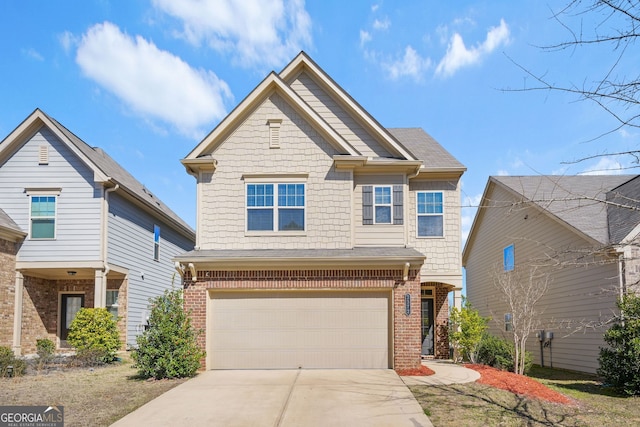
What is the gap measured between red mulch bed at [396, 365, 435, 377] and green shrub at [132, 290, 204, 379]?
16.5 ft

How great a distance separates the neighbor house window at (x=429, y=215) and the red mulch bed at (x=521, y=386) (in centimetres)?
531

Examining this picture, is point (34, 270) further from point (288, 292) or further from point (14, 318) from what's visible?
point (288, 292)

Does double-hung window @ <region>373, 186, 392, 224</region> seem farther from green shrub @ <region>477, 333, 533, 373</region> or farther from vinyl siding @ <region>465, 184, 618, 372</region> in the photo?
green shrub @ <region>477, 333, 533, 373</region>

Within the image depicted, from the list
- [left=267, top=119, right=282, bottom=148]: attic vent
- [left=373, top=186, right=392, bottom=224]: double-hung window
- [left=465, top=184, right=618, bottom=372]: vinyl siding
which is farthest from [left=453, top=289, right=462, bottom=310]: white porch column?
[left=267, top=119, right=282, bottom=148]: attic vent

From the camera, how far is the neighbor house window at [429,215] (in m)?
17.7

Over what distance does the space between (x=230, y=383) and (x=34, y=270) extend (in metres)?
10.5

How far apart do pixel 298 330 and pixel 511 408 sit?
5.97m

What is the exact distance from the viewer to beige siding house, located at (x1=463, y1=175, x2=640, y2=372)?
47.7ft

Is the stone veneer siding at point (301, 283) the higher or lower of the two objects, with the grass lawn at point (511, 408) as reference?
higher

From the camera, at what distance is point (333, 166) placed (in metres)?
15.6

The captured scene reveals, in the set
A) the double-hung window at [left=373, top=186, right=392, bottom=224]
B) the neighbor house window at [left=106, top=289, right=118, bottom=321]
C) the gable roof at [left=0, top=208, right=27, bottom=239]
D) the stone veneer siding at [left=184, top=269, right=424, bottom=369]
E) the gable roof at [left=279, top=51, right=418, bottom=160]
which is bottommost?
the neighbor house window at [left=106, top=289, right=118, bottom=321]

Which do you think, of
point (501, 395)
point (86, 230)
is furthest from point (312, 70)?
point (501, 395)

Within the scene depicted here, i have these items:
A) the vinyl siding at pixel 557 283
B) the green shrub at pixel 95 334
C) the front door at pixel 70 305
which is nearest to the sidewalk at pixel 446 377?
the vinyl siding at pixel 557 283

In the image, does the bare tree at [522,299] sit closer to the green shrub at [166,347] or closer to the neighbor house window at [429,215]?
the neighbor house window at [429,215]
